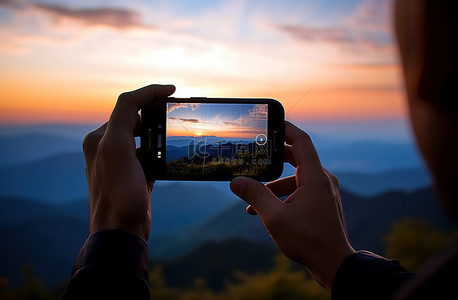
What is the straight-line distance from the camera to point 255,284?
2369mm

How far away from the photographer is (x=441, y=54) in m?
0.39

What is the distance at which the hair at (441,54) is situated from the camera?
1.27 feet

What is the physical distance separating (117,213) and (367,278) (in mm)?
672

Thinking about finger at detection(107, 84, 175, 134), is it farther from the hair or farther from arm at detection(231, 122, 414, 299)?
the hair

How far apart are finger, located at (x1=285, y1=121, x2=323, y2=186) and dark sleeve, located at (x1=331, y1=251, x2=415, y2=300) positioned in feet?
0.88

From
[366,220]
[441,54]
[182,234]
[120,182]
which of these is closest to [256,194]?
[120,182]

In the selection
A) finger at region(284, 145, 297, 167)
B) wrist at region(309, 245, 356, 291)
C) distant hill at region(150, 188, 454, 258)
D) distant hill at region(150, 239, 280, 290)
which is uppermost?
finger at region(284, 145, 297, 167)

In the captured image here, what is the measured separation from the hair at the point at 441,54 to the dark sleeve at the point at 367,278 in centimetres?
53

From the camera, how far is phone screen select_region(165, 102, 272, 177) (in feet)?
4.11

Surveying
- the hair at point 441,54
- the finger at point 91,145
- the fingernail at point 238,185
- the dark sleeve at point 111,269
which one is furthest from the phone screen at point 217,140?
the hair at point 441,54

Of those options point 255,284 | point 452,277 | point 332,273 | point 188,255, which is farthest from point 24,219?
point 452,277

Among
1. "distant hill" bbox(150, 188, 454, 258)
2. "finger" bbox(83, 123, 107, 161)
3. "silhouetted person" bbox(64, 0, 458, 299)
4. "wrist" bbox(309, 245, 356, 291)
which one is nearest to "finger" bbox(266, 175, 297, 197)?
"silhouetted person" bbox(64, 0, 458, 299)

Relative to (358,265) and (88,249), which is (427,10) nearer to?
(358,265)

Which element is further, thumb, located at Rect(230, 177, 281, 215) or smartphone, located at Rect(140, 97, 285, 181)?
smartphone, located at Rect(140, 97, 285, 181)
